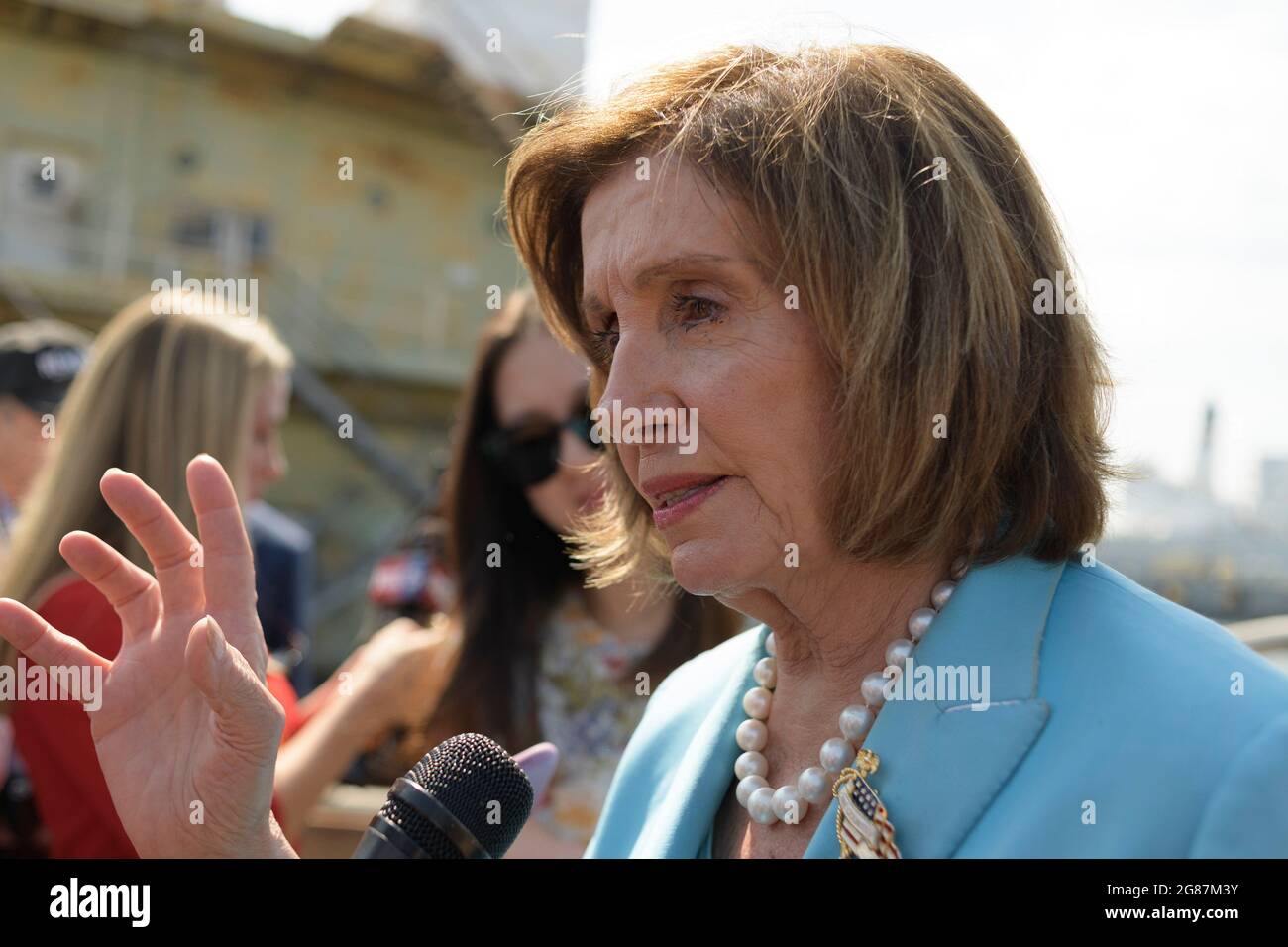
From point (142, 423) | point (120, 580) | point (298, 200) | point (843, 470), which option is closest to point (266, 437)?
point (142, 423)

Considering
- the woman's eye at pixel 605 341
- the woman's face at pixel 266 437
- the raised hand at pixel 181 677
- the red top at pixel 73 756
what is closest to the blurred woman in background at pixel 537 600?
the woman's face at pixel 266 437

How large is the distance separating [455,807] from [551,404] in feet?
6.80

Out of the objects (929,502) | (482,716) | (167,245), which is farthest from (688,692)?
(167,245)

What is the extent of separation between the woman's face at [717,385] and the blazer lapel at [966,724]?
0.21 m

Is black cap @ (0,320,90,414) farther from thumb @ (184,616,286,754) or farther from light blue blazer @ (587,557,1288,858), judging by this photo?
light blue blazer @ (587,557,1288,858)

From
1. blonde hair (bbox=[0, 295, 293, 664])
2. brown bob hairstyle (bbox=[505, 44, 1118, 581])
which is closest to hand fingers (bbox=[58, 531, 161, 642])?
brown bob hairstyle (bbox=[505, 44, 1118, 581])

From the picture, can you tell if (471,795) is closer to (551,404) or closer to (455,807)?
(455,807)

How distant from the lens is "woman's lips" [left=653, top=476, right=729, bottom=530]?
158 centimetres

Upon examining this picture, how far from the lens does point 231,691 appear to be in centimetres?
151

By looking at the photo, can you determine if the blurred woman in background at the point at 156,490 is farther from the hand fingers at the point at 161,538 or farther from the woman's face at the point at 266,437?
the hand fingers at the point at 161,538

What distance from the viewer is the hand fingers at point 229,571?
164 cm

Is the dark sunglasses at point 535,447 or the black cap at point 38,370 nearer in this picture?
the dark sunglasses at point 535,447

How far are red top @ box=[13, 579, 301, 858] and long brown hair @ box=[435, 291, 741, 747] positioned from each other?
98 cm

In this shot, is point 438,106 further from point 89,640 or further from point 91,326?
point 89,640
